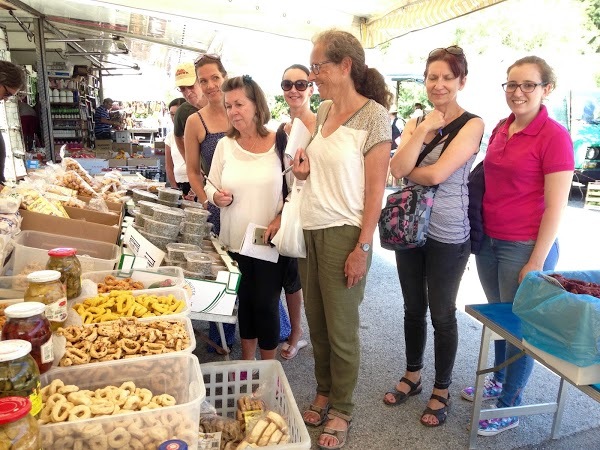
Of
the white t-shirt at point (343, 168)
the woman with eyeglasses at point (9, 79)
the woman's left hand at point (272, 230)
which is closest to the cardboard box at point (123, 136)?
the woman with eyeglasses at point (9, 79)

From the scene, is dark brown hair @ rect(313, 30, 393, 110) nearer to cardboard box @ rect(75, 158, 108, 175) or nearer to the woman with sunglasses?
the woman with sunglasses

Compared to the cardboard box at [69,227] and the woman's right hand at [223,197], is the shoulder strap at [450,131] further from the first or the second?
the cardboard box at [69,227]

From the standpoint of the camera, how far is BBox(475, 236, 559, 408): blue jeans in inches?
77.5

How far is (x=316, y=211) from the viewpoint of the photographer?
184 centimetres

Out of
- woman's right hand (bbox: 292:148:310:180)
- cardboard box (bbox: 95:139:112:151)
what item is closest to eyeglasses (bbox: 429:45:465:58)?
woman's right hand (bbox: 292:148:310:180)

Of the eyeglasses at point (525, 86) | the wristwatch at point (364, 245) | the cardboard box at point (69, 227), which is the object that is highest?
the eyeglasses at point (525, 86)

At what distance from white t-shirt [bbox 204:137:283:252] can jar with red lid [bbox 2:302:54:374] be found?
3.71ft

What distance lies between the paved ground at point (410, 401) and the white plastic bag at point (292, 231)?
838mm

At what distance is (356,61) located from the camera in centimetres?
177

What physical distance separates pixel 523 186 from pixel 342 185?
2.45 feet

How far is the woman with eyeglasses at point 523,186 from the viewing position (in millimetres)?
1818

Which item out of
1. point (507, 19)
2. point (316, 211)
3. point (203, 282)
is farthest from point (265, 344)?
point (507, 19)

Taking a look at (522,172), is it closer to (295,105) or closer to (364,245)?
(364,245)

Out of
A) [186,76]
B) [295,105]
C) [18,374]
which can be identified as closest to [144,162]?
[186,76]
